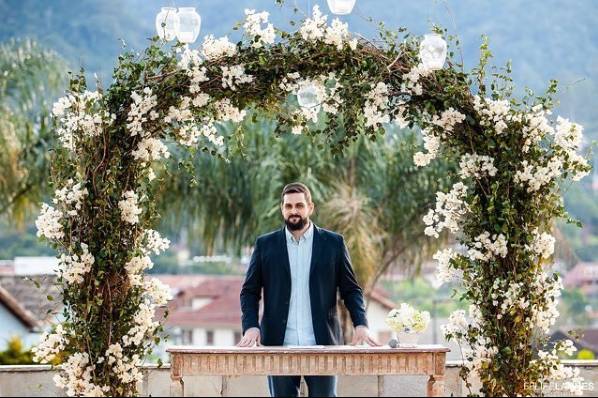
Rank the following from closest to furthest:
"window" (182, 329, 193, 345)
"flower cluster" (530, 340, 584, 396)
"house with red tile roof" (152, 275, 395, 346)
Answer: "flower cluster" (530, 340, 584, 396) < "house with red tile roof" (152, 275, 395, 346) < "window" (182, 329, 193, 345)

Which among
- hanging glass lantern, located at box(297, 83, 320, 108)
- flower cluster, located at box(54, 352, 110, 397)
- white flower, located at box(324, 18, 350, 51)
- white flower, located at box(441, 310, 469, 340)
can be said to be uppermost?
white flower, located at box(324, 18, 350, 51)

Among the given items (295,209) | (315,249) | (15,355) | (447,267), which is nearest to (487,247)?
(447,267)

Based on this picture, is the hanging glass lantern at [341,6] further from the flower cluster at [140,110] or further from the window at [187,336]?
the window at [187,336]

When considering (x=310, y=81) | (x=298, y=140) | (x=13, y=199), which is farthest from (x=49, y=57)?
(x=310, y=81)

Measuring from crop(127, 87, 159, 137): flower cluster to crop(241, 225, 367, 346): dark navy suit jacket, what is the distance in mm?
904

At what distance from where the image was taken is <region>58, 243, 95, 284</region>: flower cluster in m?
5.49

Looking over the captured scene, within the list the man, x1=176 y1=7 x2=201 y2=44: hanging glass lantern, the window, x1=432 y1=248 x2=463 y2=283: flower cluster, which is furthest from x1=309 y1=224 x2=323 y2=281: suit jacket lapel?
the window

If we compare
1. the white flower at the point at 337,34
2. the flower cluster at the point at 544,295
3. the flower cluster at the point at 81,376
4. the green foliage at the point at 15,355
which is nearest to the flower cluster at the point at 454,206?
the flower cluster at the point at 544,295

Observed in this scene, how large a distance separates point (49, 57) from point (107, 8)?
12448 mm

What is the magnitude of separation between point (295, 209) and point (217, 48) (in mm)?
939

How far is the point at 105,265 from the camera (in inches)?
219

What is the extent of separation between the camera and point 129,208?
5602 millimetres

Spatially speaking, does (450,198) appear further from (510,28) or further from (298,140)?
(510,28)

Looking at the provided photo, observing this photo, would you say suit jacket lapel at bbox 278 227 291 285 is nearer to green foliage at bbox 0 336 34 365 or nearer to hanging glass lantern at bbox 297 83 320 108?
hanging glass lantern at bbox 297 83 320 108
